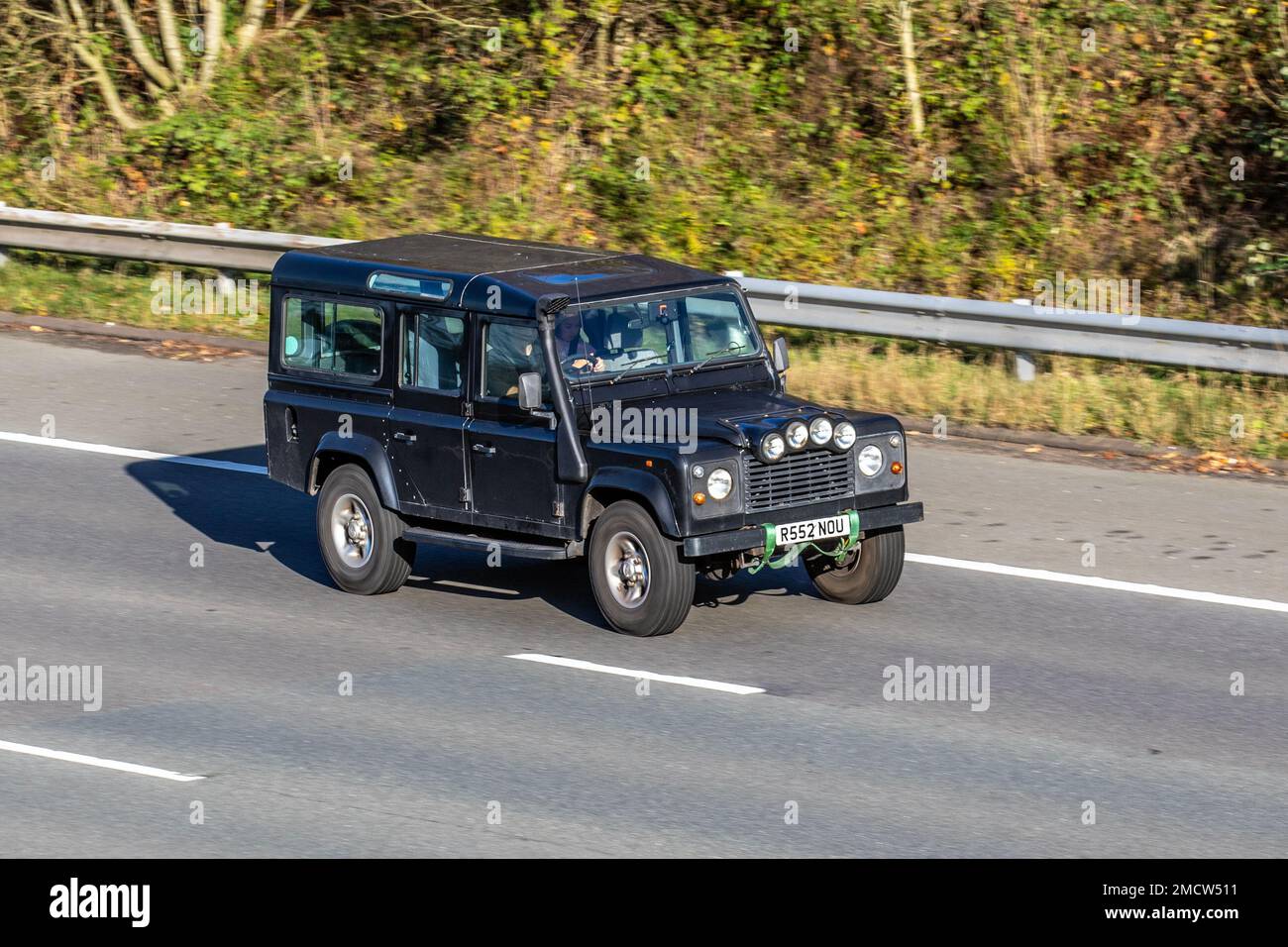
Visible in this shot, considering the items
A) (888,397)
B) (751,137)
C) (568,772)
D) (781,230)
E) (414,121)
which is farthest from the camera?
(414,121)

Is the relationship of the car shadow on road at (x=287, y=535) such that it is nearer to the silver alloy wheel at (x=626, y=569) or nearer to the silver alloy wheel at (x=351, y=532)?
the silver alloy wheel at (x=351, y=532)

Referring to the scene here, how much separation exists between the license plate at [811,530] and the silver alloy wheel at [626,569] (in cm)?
71

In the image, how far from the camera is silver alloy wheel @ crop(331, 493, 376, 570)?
11.1 metres

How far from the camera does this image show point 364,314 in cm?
1100

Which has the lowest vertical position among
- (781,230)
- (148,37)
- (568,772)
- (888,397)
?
(568,772)

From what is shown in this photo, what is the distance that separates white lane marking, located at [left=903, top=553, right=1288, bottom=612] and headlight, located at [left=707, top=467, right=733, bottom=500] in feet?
8.12

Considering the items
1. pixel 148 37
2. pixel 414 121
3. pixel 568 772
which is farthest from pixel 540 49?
pixel 568 772

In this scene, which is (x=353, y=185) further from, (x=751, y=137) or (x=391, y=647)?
(x=391, y=647)

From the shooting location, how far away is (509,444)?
33.8ft

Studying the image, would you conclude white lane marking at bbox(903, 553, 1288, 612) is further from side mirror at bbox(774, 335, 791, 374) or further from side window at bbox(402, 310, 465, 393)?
side window at bbox(402, 310, 465, 393)

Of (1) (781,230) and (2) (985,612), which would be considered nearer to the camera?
(2) (985,612)

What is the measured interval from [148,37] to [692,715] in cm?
1936
